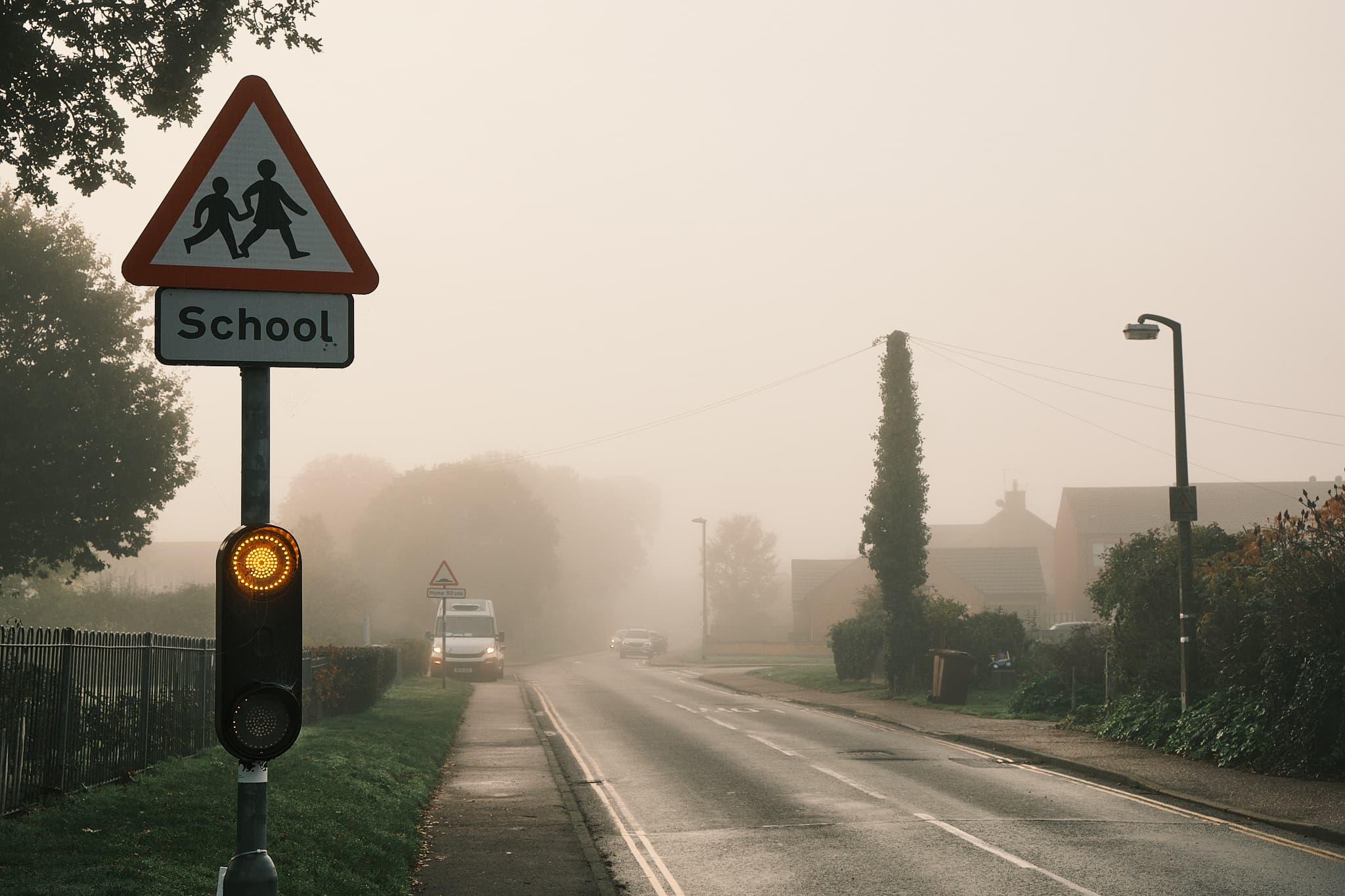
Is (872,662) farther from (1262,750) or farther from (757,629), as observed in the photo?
(757,629)

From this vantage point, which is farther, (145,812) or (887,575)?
(887,575)

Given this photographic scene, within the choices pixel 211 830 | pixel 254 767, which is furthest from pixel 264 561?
pixel 211 830

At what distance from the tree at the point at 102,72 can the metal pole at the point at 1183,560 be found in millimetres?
13740

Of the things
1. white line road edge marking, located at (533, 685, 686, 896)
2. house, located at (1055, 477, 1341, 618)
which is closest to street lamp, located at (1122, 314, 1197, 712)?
white line road edge marking, located at (533, 685, 686, 896)

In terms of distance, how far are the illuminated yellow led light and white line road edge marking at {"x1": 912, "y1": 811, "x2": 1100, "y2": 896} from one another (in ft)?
23.9

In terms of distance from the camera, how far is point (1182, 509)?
1911cm

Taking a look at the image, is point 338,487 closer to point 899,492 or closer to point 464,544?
point 464,544

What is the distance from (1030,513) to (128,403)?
274ft

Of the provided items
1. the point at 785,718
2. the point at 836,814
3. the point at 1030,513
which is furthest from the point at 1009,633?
the point at 1030,513

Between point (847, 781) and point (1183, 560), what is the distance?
6923mm

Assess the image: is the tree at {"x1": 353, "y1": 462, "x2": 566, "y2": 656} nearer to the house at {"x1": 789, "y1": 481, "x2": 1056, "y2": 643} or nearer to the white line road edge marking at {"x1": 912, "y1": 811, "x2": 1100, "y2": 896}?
the house at {"x1": 789, "y1": 481, "x2": 1056, "y2": 643}

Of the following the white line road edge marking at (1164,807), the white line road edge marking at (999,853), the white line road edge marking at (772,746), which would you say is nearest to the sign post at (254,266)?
the white line road edge marking at (999,853)

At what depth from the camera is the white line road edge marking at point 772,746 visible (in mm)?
19172

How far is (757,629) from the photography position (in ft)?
316
